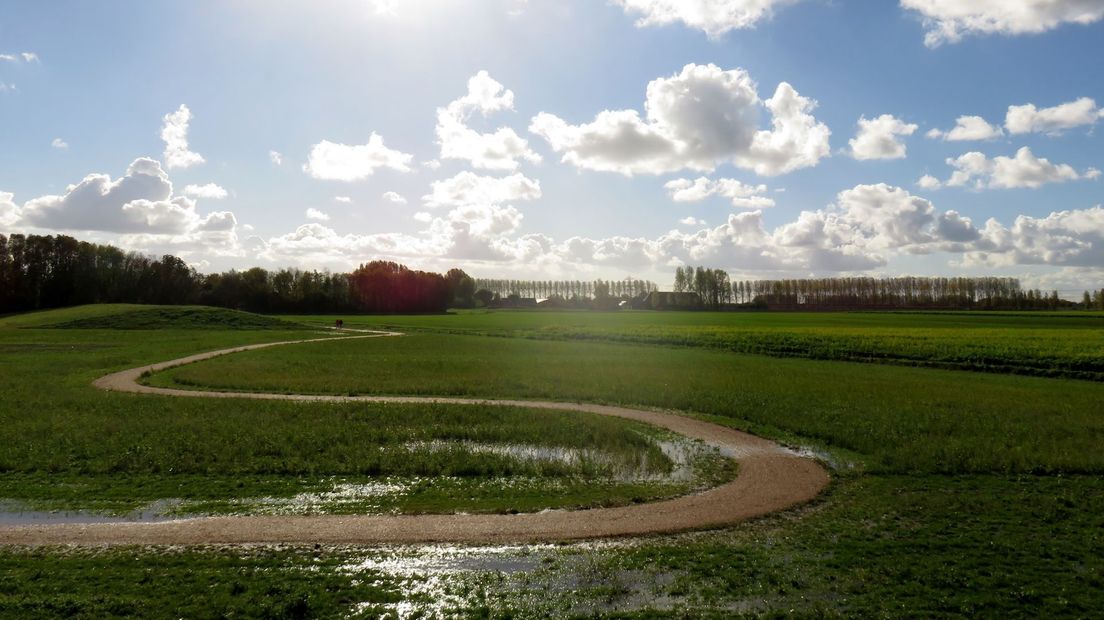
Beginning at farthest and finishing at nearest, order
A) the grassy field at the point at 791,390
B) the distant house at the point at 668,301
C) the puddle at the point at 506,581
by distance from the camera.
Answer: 1. the distant house at the point at 668,301
2. the grassy field at the point at 791,390
3. the puddle at the point at 506,581

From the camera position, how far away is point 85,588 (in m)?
7.74

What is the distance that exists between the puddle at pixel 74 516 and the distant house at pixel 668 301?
535 feet

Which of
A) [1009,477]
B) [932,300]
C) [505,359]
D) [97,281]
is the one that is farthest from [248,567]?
[932,300]

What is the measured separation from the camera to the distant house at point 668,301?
17450 cm

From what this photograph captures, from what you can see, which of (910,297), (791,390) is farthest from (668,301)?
(791,390)

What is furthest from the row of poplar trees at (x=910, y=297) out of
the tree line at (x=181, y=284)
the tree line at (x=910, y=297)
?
the tree line at (x=181, y=284)

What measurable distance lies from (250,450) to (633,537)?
32.3 feet

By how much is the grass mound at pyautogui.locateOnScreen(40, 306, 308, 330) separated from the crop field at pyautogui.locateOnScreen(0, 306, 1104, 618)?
162 ft

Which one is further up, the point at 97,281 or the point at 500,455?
the point at 97,281

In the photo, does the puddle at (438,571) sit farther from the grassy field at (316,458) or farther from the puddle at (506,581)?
the grassy field at (316,458)

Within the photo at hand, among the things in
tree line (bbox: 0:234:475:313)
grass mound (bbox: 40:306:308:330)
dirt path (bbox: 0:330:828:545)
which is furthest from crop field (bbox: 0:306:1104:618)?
tree line (bbox: 0:234:475:313)

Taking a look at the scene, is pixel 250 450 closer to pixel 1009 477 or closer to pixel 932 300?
pixel 1009 477

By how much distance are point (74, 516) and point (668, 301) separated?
174 metres

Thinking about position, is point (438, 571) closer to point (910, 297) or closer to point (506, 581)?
point (506, 581)
